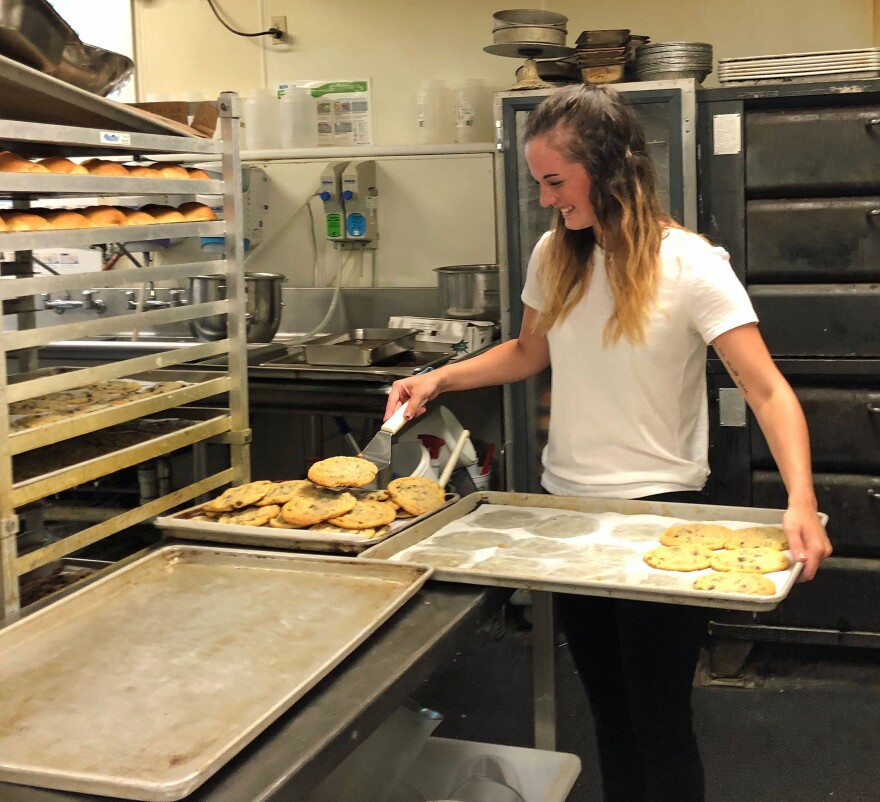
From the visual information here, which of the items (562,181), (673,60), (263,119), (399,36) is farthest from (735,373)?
(263,119)

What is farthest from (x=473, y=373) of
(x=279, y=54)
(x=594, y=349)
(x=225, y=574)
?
(x=279, y=54)

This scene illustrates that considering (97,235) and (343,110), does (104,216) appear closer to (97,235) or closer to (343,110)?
(97,235)

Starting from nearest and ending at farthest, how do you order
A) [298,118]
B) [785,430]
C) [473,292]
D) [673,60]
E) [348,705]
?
[348,705] < [785,430] < [673,60] < [473,292] < [298,118]

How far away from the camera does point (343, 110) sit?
Answer: 4137mm

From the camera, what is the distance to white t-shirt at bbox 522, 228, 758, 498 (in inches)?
72.6

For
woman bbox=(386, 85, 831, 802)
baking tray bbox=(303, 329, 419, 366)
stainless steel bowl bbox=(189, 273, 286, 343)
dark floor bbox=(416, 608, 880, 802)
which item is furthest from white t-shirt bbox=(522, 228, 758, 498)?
stainless steel bowl bbox=(189, 273, 286, 343)

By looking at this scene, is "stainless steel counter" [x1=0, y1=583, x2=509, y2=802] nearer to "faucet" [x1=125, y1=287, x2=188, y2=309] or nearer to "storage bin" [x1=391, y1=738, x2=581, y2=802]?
"storage bin" [x1=391, y1=738, x2=581, y2=802]

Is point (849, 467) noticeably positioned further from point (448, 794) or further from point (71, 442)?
point (71, 442)

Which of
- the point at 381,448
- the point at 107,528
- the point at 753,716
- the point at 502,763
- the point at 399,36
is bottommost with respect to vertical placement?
the point at 753,716

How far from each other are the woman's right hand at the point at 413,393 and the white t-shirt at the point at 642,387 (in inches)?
10.1

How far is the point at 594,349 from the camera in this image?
6.29 feet

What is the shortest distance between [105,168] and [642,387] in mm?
1048

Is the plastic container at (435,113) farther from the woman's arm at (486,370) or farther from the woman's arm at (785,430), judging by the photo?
the woman's arm at (785,430)

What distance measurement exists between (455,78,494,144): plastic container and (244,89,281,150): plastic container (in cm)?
75
